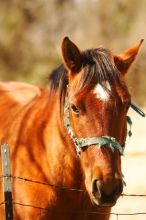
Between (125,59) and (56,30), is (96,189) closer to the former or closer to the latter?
(125,59)

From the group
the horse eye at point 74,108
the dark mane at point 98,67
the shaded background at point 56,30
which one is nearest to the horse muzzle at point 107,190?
the horse eye at point 74,108

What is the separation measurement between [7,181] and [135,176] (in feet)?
20.6

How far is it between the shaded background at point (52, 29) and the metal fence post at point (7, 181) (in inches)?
995

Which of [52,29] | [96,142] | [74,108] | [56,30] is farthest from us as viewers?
[56,30]

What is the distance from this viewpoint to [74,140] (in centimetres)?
423

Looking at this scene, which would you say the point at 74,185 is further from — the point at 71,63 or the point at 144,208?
the point at 144,208

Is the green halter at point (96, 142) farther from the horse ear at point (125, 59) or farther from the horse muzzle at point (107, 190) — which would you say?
the horse ear at point (125, 59)

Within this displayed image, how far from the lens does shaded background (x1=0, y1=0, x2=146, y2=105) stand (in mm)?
32250

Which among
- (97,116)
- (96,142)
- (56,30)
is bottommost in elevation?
(96,142)

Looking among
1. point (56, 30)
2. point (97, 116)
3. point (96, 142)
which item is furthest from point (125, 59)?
point (56, 30)

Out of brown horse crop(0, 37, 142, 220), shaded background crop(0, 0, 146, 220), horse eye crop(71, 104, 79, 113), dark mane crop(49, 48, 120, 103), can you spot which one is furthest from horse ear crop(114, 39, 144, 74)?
shaded background crop(0, 0, 146, 220)

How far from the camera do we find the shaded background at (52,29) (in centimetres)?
3225

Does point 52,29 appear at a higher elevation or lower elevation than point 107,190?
higher

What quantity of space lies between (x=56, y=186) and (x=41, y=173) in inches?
7.1
